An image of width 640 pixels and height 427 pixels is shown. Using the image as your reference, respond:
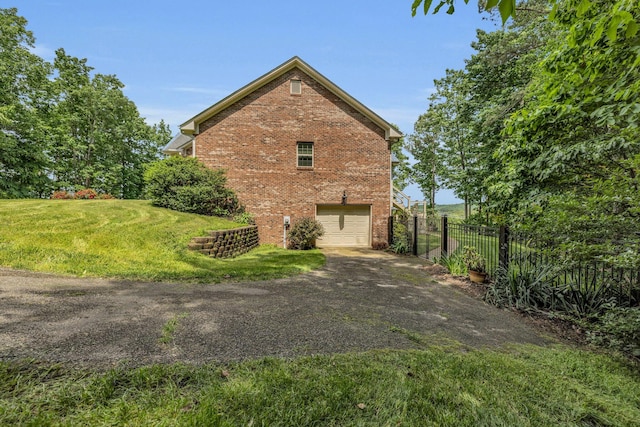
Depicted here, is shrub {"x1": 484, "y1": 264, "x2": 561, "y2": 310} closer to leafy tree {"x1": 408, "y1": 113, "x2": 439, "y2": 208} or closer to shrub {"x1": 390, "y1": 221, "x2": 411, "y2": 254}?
shrub {"x1": 390, "y1": 221, "x2": 411, "y2": 254}

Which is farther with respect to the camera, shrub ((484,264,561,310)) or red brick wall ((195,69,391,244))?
red brick wall ((195,69,391,244))

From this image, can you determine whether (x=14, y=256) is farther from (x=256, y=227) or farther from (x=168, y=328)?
(x=256, y=227)

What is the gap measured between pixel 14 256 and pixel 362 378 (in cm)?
752

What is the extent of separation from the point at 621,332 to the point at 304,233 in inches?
422

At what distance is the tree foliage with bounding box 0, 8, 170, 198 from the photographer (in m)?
19.5

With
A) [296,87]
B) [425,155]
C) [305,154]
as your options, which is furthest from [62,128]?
[425,155]

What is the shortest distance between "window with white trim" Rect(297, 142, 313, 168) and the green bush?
4.03m

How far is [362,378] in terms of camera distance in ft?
8.46

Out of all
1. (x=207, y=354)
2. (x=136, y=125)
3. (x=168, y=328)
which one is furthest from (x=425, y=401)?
(x=136, y=125)

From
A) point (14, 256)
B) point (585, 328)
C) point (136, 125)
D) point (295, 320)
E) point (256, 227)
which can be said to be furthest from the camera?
point (136, 125)

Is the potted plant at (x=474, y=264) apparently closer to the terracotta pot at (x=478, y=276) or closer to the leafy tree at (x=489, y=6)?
the terracotta pot at (x=478, y=276)

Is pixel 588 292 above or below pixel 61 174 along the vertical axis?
below

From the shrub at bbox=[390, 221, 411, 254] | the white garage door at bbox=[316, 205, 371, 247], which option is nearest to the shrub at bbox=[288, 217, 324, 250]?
the white garage door at bbox=[316, 205, 371, 247]

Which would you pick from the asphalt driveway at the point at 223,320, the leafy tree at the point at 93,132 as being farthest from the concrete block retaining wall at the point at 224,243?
the leafy tree at the point at 93,132
